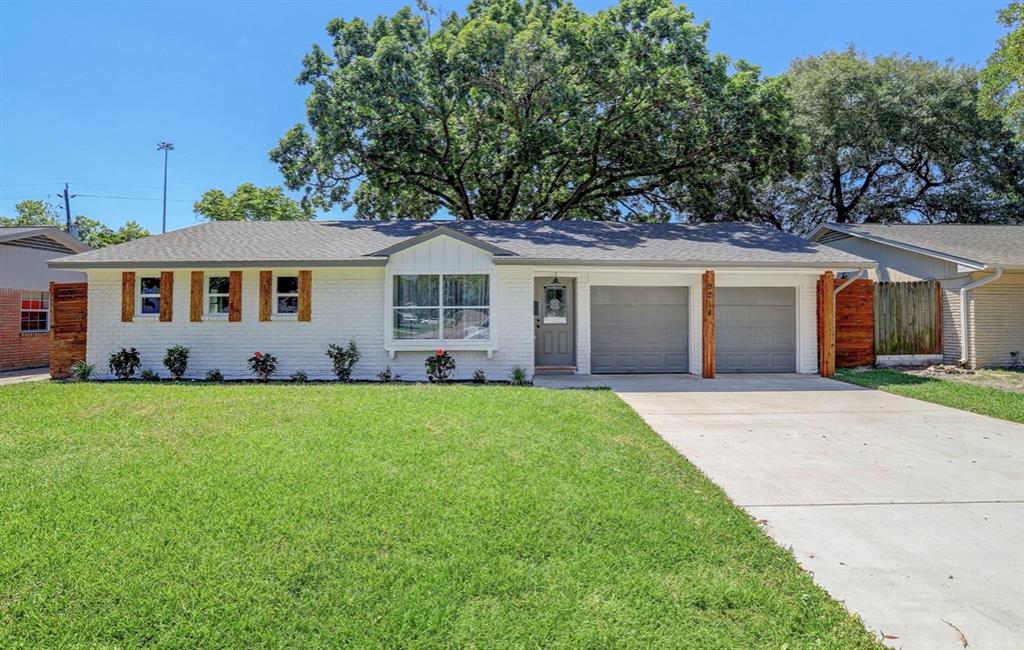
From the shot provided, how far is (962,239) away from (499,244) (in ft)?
41.0

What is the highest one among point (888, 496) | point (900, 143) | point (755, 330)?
point (900, 143)

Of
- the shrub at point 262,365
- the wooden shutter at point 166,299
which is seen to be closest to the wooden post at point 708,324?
the shrub at point 262,365

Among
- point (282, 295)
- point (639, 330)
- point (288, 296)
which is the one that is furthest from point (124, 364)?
point (639, 330)

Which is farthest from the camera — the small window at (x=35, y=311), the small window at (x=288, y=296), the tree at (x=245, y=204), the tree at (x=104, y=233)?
the tree at (x=104, y=233)

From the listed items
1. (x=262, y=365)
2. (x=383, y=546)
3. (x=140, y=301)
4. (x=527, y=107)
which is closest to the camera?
(x=383, y=546)

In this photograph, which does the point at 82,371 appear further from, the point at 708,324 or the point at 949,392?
the point at 949,392

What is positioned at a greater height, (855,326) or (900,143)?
(900,143)

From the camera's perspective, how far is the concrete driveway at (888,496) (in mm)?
2744

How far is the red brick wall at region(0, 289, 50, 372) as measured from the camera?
1335 centimetres

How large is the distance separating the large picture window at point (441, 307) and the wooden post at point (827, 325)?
23.5 feet

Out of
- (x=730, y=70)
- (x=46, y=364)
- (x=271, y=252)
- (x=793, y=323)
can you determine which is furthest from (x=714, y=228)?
(x=46, y=364)

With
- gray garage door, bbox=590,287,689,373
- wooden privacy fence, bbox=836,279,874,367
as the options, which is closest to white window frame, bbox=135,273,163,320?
gray garage door, bbox=590,287,689,373

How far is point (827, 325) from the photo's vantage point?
11328 millimetres

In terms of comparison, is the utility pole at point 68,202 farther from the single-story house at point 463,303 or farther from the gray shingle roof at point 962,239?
the gray shingle roof at point 962,239
